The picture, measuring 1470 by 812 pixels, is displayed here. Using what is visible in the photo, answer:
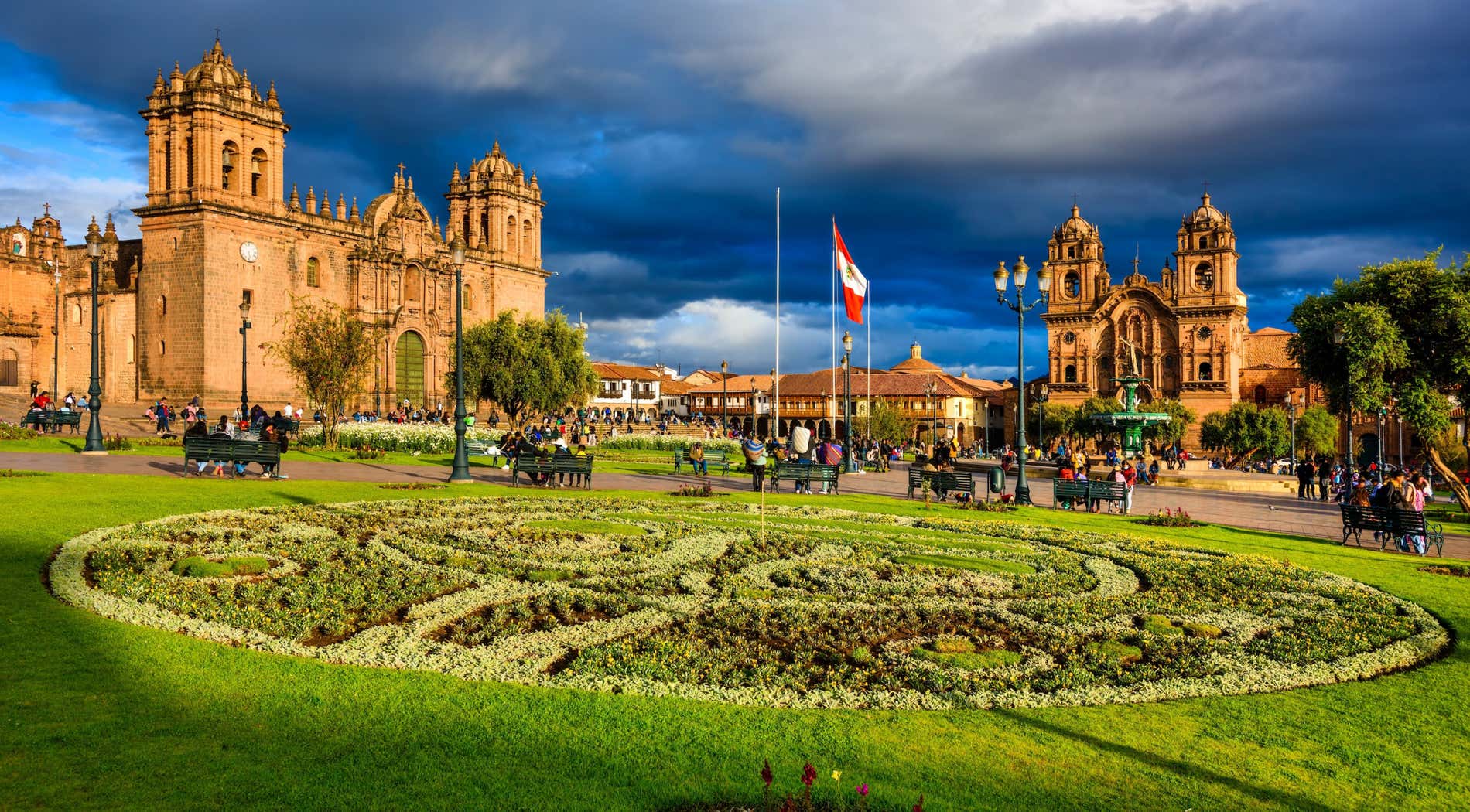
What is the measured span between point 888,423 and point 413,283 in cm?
4830

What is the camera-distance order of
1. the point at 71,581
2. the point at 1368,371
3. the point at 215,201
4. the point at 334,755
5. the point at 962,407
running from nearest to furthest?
the point at 334,755, the point at 71,581, the point at 1368,371, the point at 215,201, the point at 962,407

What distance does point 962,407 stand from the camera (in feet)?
348

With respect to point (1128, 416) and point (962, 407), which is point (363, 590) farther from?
point (962, 407)

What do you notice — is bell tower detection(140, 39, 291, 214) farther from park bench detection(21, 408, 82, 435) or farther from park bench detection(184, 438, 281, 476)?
park bench detection(184, 438, 281, 476)

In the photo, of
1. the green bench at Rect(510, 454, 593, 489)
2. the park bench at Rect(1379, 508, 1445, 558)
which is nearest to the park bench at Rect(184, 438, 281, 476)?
the green bench at Rect(510, 454, 593, 489)

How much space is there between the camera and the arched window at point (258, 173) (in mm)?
49125

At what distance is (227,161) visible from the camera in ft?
159

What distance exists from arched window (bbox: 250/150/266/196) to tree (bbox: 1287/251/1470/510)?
1945 inches

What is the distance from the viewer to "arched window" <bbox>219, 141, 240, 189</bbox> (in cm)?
4669

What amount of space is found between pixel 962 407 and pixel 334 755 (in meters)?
105

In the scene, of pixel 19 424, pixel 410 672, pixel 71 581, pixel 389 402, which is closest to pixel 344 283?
pixel 389 402

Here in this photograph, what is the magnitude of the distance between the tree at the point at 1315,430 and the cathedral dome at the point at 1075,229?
88.8ft

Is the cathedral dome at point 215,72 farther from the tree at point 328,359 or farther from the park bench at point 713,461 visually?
the park bench at point 713,461

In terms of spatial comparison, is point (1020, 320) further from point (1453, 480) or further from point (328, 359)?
point (328, 359)
